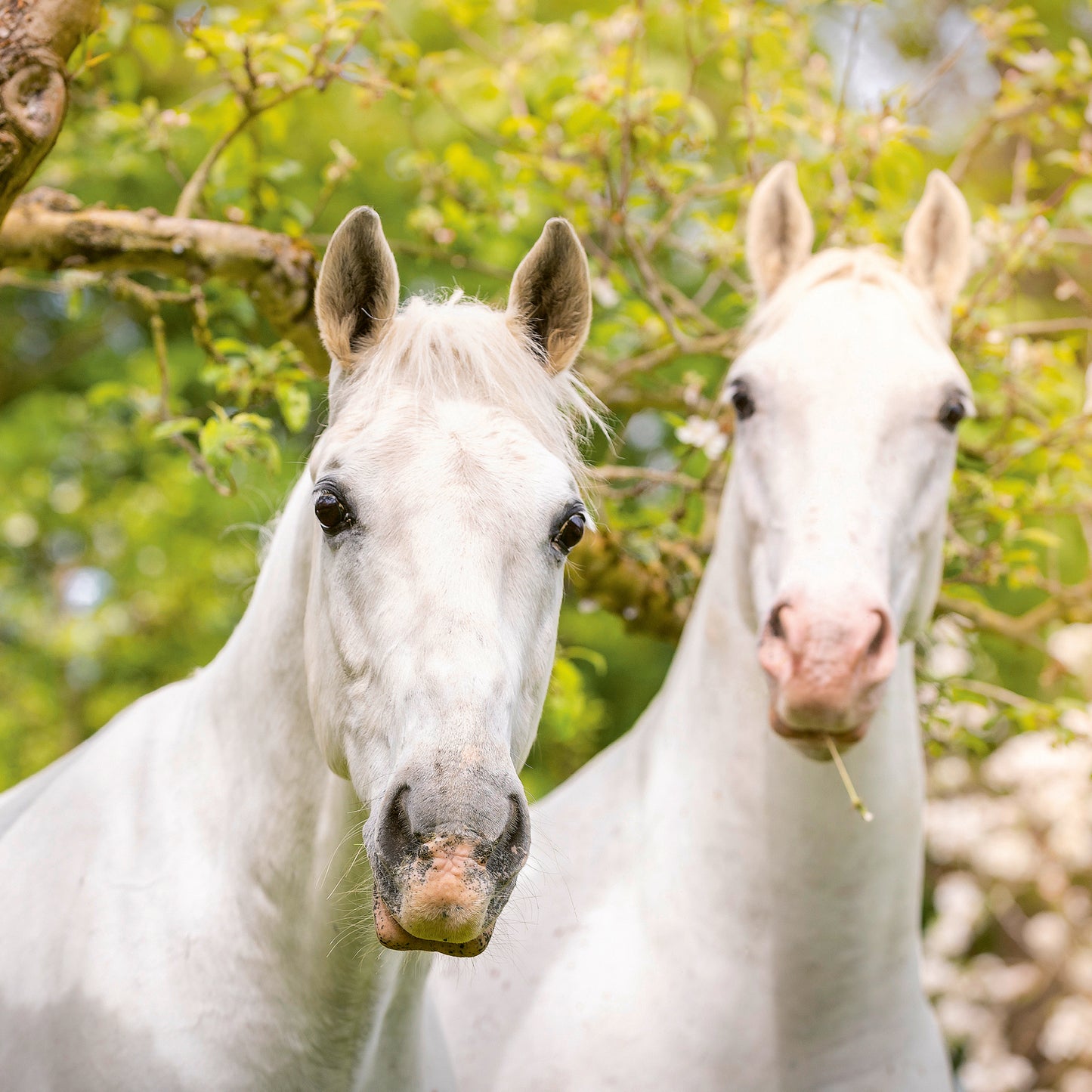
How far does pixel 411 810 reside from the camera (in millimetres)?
1475

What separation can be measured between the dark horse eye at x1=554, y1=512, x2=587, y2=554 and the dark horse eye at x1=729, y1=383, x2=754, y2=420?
95 centimetres

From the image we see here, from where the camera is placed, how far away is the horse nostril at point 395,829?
58.4 inches

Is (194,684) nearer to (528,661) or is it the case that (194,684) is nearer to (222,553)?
(528,661)

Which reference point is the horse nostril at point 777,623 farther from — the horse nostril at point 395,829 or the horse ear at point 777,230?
the horse ear at point 777,230

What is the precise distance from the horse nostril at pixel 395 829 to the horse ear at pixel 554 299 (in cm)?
94

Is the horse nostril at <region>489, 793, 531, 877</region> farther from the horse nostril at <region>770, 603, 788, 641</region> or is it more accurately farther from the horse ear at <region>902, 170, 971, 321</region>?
the horse ear at <region>902, 170, 971, 321</region>

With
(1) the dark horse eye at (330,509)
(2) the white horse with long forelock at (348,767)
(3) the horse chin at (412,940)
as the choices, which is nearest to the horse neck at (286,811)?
(2) the white horse with long forelock at (348,767)

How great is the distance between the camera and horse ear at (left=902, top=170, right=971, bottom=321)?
2.97 metres

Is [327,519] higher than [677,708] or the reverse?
higher

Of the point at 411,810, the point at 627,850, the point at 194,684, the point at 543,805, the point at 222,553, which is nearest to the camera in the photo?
the point at 411,810

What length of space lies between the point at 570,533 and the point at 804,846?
1187 millimetres

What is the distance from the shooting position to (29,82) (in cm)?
197

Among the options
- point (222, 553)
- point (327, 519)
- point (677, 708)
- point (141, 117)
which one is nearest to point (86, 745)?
point (327, 519)

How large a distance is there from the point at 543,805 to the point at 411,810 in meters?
1.83
